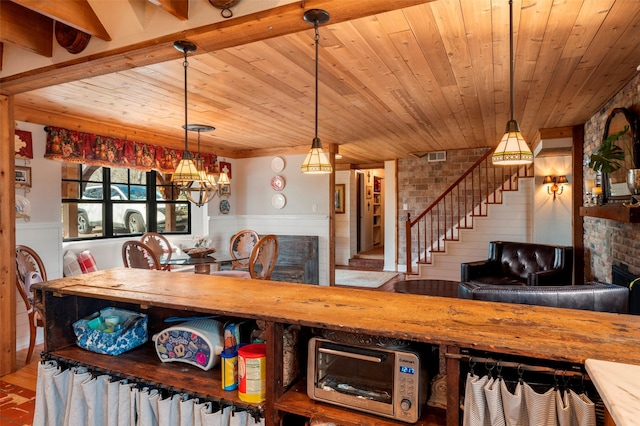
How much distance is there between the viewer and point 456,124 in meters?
4.74

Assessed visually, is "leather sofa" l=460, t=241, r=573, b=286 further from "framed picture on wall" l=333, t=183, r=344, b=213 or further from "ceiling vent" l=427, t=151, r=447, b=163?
"framed picture on wall" l=333, t=183, r=344, b=213

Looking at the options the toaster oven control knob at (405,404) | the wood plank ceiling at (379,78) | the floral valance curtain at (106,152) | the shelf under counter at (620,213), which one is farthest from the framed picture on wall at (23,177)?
the shelf under counter at (620,213)

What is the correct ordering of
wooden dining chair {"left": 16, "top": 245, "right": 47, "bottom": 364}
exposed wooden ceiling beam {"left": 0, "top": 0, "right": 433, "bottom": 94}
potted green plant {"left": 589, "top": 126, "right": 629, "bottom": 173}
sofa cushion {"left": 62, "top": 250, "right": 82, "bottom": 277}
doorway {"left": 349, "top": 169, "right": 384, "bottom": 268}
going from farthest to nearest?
1. doorway {"left": 349, "top": 169, "right": 384, "bottom": 268}
2. sofa cushion {"left": 62, "top": 250, "right": 82, "bottom": 277}
3. wooden dining chair {"left": 16, "top": 245, "right": 47, "bottom": 364}
4. potted green plant {"left": 589, "top": 126, "right": 629, "bottom": 173}
5. exposed wooden ceiling beam {"left": 0, "top": 0, "right": 433, "bottom": 94}

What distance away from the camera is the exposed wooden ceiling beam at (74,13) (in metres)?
1.80

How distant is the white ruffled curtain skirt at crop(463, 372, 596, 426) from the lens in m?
0.99

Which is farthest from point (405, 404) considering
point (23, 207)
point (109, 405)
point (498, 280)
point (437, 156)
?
point (437, 156)

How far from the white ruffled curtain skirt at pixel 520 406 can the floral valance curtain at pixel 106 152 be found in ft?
14.9

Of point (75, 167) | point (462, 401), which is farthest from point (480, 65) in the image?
point (75, 167)

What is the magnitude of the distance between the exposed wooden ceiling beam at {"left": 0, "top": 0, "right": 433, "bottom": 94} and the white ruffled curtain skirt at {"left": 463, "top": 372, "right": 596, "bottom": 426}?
57.9 inches

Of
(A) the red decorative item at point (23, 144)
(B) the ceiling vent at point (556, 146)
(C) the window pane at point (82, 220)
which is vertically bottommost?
(C) the window pane at point (82, 220)

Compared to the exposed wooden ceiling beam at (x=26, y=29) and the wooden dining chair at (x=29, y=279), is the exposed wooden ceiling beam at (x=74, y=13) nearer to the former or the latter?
the exposed wooden ceiling beam at (x=26, y=29)

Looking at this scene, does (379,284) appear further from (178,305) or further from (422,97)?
(178,305)

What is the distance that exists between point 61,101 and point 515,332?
4247 mm

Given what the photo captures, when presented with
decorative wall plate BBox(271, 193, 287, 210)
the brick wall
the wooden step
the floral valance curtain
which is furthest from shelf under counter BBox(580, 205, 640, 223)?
the floral valance curtain
